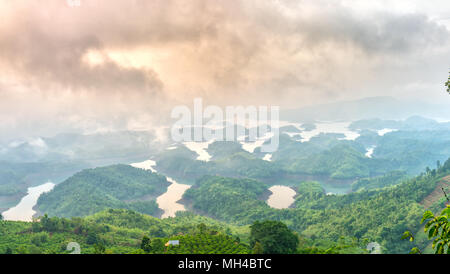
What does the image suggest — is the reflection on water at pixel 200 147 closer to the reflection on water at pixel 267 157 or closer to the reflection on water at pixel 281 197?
the reflection on water at pixel 267 157

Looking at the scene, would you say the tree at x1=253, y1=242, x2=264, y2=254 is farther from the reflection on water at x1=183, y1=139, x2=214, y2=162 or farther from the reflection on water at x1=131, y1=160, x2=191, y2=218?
the reflection on water at x1=183, y1=139, x2=214, y2=162

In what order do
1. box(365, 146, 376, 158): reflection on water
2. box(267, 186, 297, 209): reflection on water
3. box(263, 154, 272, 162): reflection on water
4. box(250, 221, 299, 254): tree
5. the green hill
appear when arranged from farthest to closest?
box(365, 146, 376, 158): reflection on water < box(263, 154, 272, 162): reflection on water < box(267, 186, 297, 209): reflection on water < the green hill < box(250, 221, 299, 254): tree

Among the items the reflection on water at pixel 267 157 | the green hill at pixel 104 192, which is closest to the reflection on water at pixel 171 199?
the green hill at pixel 104 192

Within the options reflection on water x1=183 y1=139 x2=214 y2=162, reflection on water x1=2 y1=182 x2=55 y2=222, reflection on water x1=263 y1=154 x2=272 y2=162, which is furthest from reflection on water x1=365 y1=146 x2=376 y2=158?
reflection on water x1=2 y1=182 x2=55 y2=222

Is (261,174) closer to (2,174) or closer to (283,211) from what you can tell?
(283,211)

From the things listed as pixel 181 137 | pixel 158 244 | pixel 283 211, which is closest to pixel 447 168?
pixel 283 211

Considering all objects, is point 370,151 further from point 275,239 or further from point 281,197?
point 275,239
